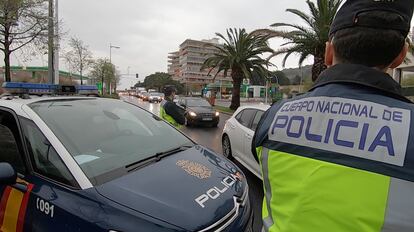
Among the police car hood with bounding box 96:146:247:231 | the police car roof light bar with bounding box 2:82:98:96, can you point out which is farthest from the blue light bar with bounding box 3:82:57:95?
the police car hood with bounding box 96:146:247:231

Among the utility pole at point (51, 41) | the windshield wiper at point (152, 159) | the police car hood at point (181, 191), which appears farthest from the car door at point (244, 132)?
the utility pole at point (51, 41)

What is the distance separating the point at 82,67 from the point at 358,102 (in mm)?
42290

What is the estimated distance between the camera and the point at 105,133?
3.10m

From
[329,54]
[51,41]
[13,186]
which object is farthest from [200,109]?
[329,54]

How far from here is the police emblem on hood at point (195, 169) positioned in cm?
263

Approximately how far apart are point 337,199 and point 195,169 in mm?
1797

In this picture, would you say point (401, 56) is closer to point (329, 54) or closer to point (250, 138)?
point (329, 54)

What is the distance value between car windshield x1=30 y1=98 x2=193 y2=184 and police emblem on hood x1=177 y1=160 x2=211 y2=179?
0.33 metres

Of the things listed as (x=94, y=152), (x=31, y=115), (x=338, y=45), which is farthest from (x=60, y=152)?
(x=338, y=45)

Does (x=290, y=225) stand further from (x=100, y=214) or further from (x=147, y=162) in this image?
(x=147, y=162)

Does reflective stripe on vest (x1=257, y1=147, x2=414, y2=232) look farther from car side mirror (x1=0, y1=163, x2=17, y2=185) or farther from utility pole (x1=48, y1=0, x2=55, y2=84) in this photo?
utility pole (x1=48, y1=0, x2=55, y2=84)

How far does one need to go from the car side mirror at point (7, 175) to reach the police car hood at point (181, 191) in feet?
2.23

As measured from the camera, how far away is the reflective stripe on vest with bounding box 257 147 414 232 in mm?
955

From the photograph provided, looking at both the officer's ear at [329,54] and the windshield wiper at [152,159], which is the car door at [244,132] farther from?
the officer's ear at [329,54]
